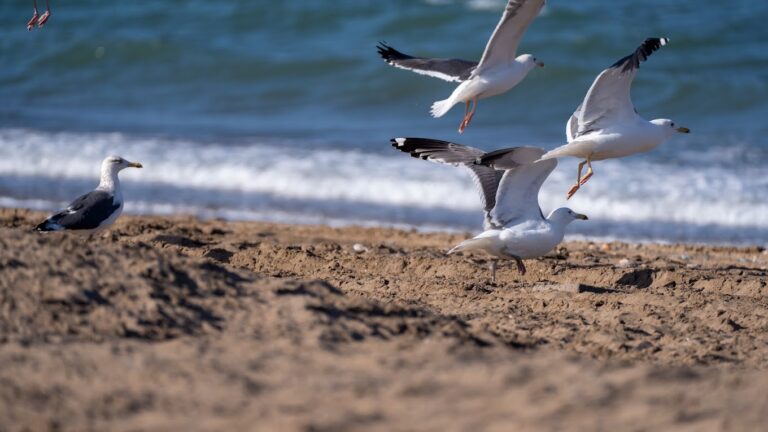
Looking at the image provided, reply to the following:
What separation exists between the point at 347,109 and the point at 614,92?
8222mm

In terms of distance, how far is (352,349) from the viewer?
15.0ft

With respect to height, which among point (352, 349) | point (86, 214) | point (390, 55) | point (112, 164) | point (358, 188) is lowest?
point (352, 349)

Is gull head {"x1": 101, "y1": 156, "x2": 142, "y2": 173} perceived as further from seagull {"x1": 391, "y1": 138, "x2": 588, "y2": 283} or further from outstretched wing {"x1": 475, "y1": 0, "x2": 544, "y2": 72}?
outstretched wing {"x1": 475, "y1": 0, "x2": 544, "y2": 72}

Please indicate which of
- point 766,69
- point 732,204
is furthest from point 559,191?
point 766,69

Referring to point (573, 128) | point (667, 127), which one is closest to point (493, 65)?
point (573, 128)

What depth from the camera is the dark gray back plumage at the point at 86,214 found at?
754 centimetres

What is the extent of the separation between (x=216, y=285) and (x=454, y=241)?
4517 millimetres

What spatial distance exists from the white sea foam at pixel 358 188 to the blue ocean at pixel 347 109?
3 cm

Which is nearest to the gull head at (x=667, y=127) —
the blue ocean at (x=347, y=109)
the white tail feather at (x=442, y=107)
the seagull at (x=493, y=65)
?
the seagull at (x=493, y=65)

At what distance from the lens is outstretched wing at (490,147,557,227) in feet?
24.6

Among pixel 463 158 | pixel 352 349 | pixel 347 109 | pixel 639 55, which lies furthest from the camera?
pixel 347 109

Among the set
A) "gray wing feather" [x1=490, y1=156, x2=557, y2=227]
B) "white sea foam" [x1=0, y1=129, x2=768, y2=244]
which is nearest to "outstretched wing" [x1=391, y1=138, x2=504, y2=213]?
"gray wing feather" [x1=490, y1=156, x2=557, y2=227]

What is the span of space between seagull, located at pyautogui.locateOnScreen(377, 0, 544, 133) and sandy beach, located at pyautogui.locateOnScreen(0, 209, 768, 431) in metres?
2.09

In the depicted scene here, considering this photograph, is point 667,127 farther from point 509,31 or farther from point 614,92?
point 509,31
